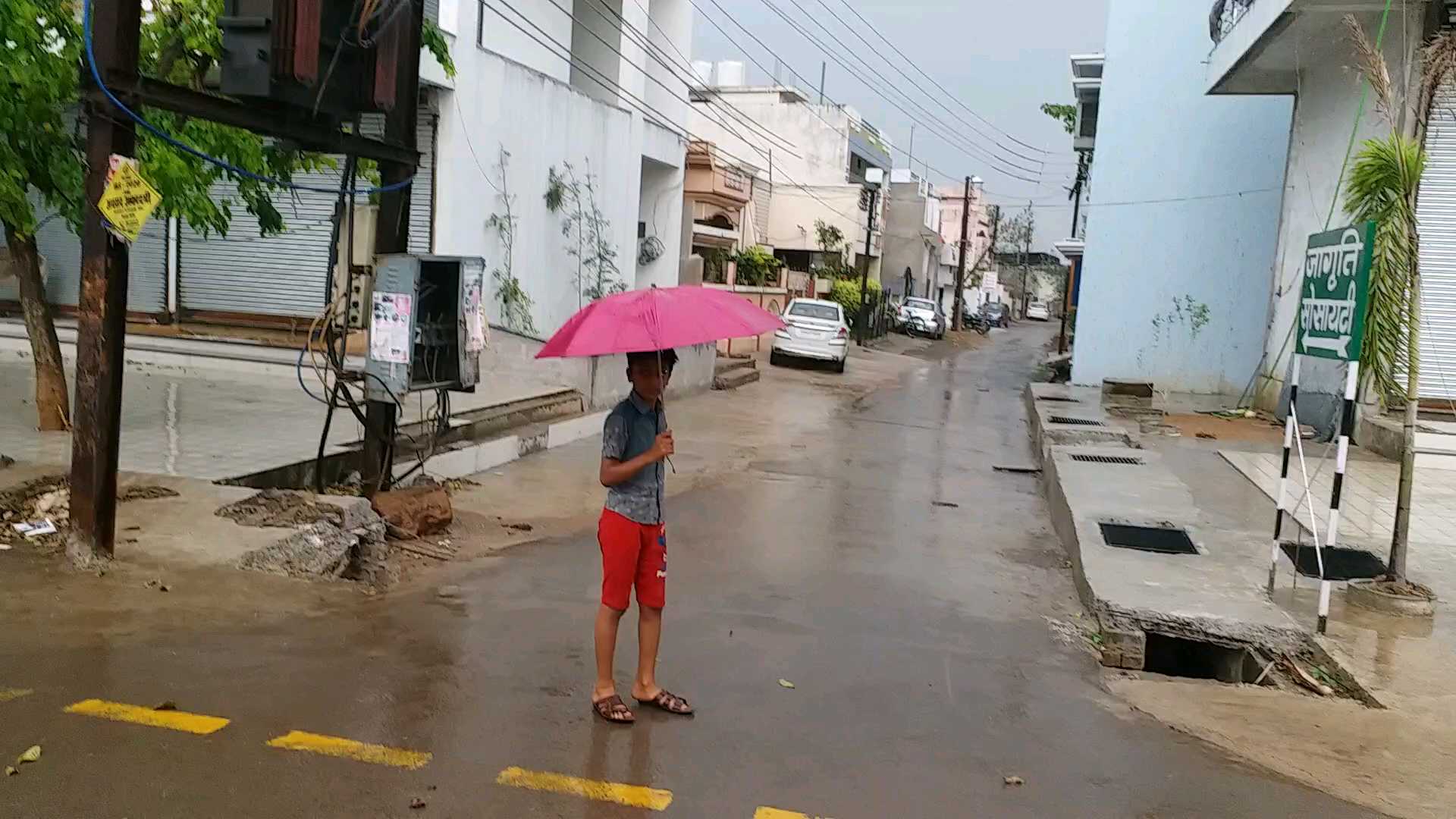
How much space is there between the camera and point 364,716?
456 centimetres

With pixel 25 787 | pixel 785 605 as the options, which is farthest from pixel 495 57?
pixel 25 787

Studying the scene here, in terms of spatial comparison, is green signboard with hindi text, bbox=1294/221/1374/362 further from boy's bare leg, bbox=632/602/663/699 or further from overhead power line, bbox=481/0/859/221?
overhead power line, bbox=481/0/859/221

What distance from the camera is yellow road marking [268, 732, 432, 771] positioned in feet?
13.6

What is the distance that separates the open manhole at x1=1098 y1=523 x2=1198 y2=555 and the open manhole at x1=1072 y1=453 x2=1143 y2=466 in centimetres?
334

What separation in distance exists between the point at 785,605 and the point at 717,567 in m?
1.09

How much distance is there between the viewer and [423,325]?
7.86 meters

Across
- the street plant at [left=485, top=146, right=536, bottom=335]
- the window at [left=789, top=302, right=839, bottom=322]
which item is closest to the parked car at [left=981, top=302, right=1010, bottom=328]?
the window at [left=789, top=302, right=839, bottom=322]

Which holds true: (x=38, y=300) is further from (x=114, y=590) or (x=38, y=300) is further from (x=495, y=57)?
(x=495, y=57)

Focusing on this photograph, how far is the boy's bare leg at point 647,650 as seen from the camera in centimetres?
475

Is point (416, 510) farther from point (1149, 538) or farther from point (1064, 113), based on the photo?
point (1064, 113)

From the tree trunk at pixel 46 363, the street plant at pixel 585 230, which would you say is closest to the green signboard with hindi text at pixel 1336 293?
the tree trunk at pixel 46 363

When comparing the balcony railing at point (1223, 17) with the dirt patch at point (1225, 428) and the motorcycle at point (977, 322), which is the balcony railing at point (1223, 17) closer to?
the dirt patch at point (1225, 428)

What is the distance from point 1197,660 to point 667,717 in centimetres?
357

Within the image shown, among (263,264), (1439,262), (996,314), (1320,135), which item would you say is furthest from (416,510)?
(996,314)
